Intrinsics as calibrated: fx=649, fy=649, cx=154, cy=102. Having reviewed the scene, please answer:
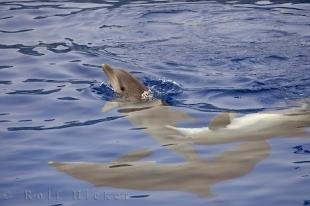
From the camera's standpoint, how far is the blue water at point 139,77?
20.5 feet

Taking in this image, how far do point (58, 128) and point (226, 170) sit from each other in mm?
2357

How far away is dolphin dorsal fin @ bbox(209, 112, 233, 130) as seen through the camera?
7832mm

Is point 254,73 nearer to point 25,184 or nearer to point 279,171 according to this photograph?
point 279,171

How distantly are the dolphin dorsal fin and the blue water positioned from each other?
5.5 inches

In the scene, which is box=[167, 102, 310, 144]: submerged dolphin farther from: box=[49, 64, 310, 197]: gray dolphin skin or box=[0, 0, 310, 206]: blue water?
box=[0, 0, 310, 206]: blue water

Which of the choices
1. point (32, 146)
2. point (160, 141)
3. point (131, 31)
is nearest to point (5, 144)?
point (32, 146)

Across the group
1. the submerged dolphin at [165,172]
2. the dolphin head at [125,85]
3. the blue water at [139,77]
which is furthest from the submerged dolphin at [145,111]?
the submerged dolphin at [165,172]

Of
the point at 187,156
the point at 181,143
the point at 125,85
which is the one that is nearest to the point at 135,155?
the point at 187,156

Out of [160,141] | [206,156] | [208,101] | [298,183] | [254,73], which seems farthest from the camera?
[254,73]

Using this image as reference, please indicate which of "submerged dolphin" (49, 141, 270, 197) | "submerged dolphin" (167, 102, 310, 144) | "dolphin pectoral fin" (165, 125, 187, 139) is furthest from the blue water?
"dolphin pectoral fin" (165, 125, 187, 139)

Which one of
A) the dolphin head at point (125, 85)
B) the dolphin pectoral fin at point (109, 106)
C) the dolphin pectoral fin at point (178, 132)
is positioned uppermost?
the dolphin head at point (125, 85)

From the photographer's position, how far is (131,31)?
1234 cm

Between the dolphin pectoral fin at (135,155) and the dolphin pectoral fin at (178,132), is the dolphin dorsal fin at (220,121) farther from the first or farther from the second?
the dolphin pectoral fin at (135,155)

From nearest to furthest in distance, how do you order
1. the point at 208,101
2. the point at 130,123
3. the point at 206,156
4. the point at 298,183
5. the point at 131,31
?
the point at 298,183 < the point at 206,156 < the point at 130,123 < the point at 208,101 < the point at 131,31
